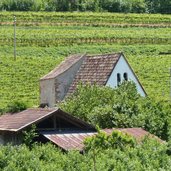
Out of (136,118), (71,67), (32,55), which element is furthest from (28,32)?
(136,118)

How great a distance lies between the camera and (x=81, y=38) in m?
81.2

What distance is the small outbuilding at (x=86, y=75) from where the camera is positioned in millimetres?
39781

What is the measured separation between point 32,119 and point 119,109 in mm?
7750

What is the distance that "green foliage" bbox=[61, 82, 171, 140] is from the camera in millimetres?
31956

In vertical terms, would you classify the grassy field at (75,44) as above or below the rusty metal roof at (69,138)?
below

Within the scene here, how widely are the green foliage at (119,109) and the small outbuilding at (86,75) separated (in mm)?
4557

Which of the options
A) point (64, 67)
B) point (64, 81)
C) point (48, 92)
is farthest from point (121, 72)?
point (48, 92)

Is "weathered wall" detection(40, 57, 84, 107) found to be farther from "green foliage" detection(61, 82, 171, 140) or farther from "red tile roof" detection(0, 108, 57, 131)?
"red tile roof" detection(0, 108, 57, 131)

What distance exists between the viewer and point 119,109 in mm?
32656

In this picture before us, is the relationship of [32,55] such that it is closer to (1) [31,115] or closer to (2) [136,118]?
(2) [136,118]

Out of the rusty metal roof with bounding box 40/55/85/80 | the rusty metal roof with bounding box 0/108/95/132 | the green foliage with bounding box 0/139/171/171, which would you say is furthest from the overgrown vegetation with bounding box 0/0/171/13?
the green foliage with bounding box 0/139/171/171

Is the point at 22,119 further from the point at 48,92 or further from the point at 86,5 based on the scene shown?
the point at 86,5

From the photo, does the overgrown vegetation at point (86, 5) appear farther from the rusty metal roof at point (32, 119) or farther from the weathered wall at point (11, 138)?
A: the weathered wall at point (11, 138)

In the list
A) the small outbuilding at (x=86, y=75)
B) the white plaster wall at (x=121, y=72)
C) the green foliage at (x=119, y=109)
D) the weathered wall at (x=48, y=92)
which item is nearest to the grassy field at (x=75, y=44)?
the weathered wall at (x=48, y=92)
